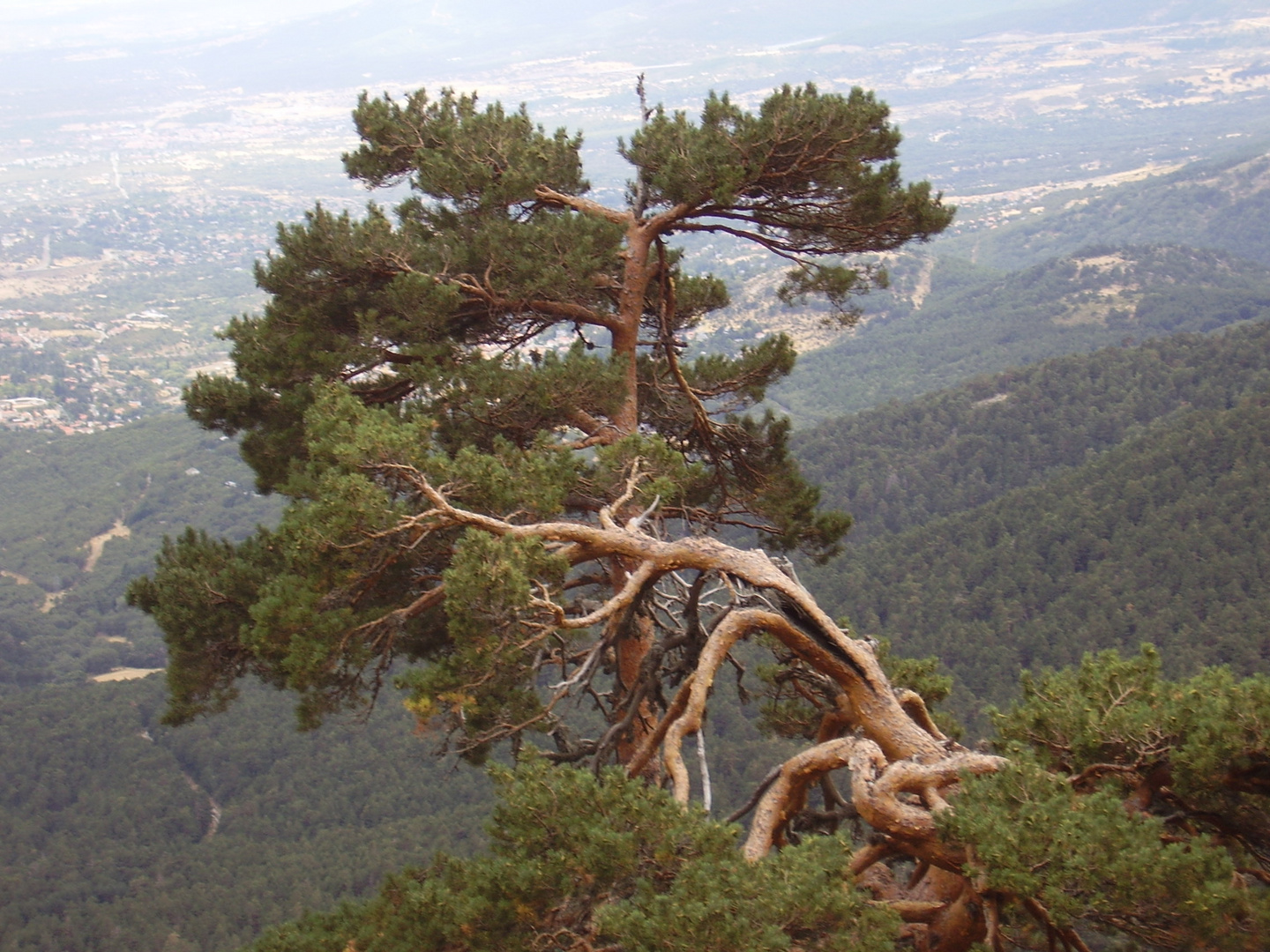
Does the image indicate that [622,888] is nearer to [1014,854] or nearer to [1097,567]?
[1014,854]

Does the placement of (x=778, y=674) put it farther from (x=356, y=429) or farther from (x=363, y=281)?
(x=363, y=281)

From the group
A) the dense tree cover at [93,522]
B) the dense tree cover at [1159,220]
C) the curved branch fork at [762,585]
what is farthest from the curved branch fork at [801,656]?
the dense tree cover at [1159,220]

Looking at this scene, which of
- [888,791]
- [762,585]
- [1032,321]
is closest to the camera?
[888,791]

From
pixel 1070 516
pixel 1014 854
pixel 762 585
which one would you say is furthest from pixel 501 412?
pixel 1070 516

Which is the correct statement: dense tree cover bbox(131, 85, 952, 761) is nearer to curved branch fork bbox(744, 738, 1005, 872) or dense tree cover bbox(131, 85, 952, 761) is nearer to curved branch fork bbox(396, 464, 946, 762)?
curved branch fork bbox(396, 464, 946, 762)

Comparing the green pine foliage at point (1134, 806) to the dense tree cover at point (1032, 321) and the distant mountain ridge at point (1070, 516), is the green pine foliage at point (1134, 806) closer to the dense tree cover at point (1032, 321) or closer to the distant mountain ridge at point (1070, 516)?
the distant mountain ridge at point (1070, 516)

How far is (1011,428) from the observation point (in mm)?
74812

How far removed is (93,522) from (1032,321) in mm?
86726

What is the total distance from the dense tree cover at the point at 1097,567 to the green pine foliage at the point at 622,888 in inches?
1483

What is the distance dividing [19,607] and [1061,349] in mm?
87894

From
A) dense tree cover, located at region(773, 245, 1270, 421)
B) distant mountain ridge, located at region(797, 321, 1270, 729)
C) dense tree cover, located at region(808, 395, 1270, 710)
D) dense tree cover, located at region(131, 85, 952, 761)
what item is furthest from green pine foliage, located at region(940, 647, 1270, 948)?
dense tree cover, located at region(773, 245, 1270, 421)

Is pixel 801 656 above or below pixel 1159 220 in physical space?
above

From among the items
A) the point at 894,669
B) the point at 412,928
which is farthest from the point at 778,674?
the point at 412,928

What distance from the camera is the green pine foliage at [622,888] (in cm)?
441
